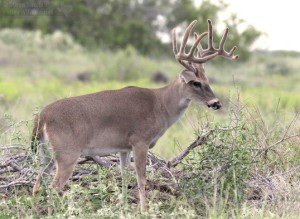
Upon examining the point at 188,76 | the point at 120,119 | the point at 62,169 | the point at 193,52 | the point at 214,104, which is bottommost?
the point at 62,169

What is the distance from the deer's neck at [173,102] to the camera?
10.2m

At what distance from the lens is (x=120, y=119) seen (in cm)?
972

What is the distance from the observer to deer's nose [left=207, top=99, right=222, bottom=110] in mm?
9922

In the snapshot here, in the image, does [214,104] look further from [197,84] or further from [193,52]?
[193,52]

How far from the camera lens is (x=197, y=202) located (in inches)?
365

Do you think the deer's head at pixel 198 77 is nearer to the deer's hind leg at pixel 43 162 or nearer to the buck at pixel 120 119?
the buck at pixel 120 119

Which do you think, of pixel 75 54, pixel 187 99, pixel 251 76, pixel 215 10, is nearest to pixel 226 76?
pixel 251 76

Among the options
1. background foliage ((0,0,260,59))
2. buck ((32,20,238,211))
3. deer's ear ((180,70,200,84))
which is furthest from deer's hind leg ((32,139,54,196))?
background foliage ((0,0,260,59))

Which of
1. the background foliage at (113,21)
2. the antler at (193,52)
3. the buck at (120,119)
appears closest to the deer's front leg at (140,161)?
the buck at (120,119)

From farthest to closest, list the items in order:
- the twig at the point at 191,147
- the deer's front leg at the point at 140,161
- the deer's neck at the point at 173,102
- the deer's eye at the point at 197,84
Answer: the deer's neck at the point at 173,102 → the deer's eye at the point at 197,84 → the twig at the point at 191,147 → the deer's front leg at the point at 140,161

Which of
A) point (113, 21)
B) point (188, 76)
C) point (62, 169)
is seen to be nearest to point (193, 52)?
point (188, 76)

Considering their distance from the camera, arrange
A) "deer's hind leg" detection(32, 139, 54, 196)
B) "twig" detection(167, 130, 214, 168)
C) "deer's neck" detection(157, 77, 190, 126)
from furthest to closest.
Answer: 1. "deer's neck" detection(157, 77, 190, 126)
2. "twig" detection(167, 130, 214, 168)
3. "deer's hind leg" detection(32, 139, 54, 196)

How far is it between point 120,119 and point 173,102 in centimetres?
81

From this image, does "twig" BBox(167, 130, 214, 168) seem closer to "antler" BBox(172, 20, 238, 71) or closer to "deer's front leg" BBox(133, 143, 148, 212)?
"deer's front leg" BBox(133, 143, 148, 212)
